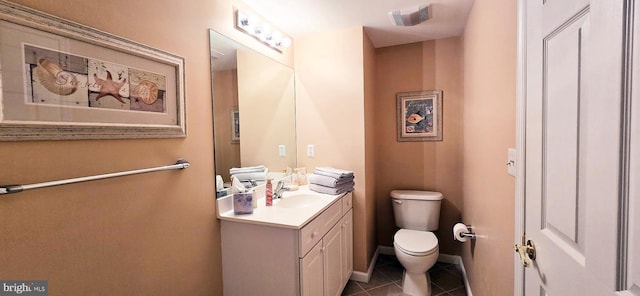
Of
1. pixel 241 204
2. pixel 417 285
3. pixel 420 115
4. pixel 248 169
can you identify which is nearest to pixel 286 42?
pixel 248 169

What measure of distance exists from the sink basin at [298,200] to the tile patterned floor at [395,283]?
0.86 meters

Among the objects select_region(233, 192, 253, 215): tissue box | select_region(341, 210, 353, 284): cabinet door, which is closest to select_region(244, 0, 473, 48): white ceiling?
select_region(233, 192, 253, 215): tissue box

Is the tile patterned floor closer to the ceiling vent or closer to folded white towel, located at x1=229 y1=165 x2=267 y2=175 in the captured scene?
folded white towel, located at x1=229 y1=165 x2=267 y2=175

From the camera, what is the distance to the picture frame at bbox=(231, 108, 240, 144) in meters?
1.77

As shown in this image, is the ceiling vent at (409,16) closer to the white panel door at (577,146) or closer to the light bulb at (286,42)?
the light bulb at (286,42)

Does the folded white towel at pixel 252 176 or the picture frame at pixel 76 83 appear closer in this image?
the picture frame at pixel 76 83

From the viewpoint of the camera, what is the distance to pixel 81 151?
95 cm

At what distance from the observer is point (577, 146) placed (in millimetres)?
625

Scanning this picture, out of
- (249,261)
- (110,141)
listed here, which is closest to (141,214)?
(110,141)

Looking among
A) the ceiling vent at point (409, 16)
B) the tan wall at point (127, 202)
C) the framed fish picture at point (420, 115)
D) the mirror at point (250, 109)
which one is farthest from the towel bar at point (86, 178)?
the framed fish picture at point (420, 115)

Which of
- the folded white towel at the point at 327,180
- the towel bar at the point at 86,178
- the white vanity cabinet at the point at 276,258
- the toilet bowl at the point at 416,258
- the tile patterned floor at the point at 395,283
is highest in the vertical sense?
the towel bar at the point at 86,178

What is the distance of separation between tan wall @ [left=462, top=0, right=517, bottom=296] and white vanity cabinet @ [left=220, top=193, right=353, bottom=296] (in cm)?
98

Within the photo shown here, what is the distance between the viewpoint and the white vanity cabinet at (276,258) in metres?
1.45

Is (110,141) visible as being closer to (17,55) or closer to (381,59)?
(17,55)
